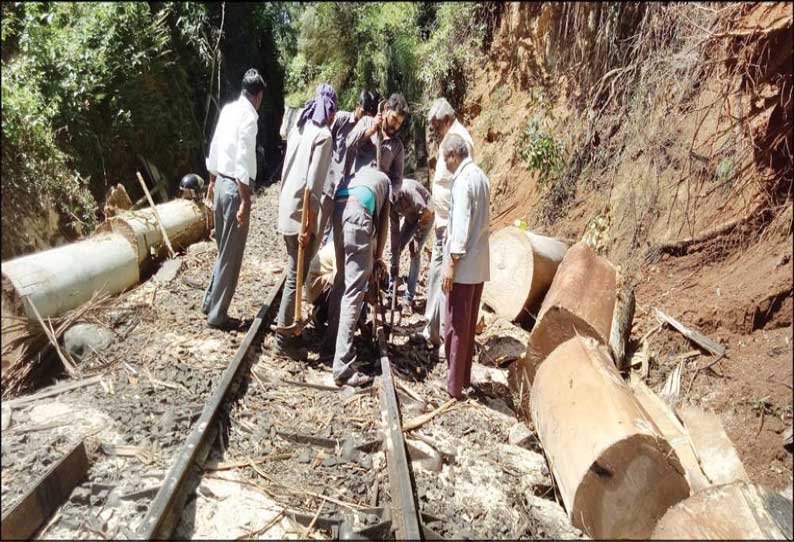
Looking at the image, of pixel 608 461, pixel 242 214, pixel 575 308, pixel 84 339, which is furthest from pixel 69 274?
pixel 575 308

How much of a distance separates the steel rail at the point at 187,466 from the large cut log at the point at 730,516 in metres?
2.52

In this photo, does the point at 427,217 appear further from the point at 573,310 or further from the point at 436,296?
the point at 573,310

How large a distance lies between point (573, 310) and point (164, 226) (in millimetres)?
5289

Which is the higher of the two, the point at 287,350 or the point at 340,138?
the point at 340,138

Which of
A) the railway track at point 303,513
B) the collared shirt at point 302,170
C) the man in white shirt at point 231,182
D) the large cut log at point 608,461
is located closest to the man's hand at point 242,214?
the man in white shirt at point 231,182

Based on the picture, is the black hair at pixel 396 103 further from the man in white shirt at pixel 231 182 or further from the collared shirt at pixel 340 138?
the man in white shirt at pixel 231 182

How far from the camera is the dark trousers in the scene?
15.5ft

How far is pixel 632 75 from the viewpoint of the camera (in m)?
6.44

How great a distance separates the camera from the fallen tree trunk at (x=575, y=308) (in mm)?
4645

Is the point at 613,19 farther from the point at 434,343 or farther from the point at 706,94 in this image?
the point at 434,343

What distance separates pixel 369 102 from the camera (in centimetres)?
541

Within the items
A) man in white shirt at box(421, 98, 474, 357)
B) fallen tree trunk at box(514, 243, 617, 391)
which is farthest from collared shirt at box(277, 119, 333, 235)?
fallen tree trunk at box(514, 243, 617, 391)

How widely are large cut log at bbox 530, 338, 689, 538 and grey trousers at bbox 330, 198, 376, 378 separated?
6.02 feet

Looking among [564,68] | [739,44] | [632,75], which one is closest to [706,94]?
[739,44]
